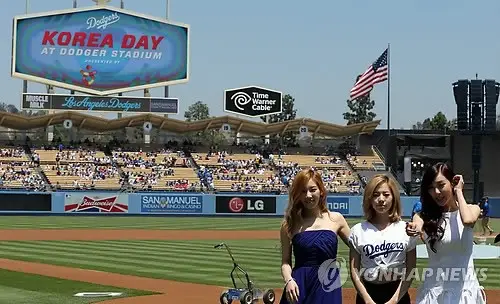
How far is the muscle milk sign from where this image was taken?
5944 centimetres

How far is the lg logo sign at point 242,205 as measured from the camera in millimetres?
48250

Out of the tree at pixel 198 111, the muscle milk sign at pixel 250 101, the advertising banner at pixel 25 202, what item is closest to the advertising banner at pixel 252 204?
the advertising banner at pixel 25 202

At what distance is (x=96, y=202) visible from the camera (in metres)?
45.9

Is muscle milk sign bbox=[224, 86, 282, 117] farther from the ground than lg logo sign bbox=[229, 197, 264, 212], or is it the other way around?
muscle milk sign bbox=[224, 86, 282, 117]

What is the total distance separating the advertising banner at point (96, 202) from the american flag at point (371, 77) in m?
14.9

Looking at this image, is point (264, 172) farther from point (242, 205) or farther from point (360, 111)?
point (360, 111)

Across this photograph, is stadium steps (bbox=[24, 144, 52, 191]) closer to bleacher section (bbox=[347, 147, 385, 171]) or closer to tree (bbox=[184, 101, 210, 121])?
bleacher section (bbox=[347, 147, 385, 171])

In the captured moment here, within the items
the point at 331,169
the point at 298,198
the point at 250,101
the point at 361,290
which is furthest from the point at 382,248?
the point at 250,101

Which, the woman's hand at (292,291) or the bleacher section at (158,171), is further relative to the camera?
the bleacher section at (158,171)

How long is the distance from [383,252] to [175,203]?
4259 centimetres

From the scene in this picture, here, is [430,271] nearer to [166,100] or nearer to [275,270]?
[275,270]

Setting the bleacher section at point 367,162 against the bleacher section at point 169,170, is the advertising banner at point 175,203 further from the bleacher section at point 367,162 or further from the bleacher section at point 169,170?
the bleacher section at point 367,162

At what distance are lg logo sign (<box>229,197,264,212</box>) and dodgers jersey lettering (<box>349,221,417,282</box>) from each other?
4275 centimetres

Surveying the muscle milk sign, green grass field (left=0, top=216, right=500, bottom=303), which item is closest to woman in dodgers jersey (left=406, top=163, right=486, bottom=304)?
green grass field (left=0, top=216, right=500, bottom=303)
